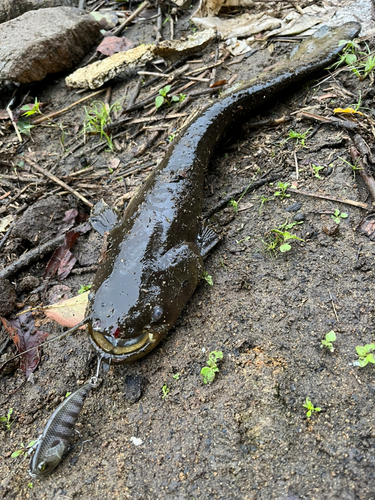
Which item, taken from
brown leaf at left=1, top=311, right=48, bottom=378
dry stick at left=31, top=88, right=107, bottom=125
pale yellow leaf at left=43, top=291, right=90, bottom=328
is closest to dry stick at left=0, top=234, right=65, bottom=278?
brown leaf at left=1, top=311, right=48, bottom=378

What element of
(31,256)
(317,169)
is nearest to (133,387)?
(31,256)

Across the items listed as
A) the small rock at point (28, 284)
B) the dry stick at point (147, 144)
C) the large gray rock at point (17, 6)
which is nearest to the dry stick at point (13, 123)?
the dry stick at point (147, 144)

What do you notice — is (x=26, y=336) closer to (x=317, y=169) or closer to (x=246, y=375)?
(x=246, y=375)

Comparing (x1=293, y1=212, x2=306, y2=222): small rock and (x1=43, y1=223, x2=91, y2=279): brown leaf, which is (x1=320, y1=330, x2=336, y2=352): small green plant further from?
(x1=43, y1=223, x2=91, y2=279): brown leaf

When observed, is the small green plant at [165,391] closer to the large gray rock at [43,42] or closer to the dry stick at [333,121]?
the dry stick at [333,121]

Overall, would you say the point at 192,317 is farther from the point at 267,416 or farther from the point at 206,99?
the point at 206,99

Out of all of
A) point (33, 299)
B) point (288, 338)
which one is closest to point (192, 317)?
point (288, 338)

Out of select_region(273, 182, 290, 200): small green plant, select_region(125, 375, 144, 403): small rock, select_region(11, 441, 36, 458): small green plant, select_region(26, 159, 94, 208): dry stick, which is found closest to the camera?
select_region(11, 441, 36, 458): small green plant
